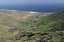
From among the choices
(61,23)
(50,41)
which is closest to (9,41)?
(50,41)

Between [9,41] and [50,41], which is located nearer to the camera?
[50,41]

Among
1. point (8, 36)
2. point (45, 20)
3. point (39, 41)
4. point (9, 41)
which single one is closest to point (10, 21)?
point (45, 20)

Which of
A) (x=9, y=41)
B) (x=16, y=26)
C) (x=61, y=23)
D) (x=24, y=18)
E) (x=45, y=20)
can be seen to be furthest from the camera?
(x=24, y=18)

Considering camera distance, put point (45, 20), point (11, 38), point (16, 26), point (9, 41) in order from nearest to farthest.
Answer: point (9, 41) → point (11, 38) → point (16, 26) → point (45, 20)

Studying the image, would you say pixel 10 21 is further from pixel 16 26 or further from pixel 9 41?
pixel 9 41

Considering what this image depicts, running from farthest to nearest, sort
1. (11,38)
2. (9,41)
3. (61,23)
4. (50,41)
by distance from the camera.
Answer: (61,23) < (11,38) < (9,41) < (50,41)

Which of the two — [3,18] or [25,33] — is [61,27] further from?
[3,18]

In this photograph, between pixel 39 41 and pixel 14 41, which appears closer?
pixel 39 41

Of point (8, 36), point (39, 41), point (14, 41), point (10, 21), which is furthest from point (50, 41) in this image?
point (10, 21)

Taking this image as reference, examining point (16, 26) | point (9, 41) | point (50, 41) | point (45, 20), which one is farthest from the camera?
point (45, 20)
